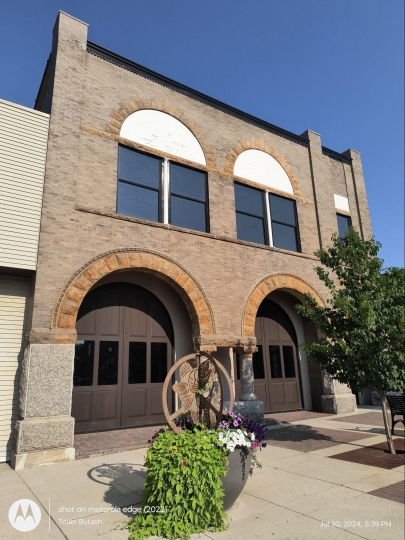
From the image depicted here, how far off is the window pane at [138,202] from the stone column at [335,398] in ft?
27.2

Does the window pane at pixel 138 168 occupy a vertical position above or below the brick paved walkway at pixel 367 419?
above

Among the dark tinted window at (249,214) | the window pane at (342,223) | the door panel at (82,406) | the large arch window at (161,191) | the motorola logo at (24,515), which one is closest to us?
the motorola logo at (24,515)

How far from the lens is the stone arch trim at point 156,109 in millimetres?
10328

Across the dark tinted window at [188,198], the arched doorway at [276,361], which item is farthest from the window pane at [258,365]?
the dark tinted window at [188,198]


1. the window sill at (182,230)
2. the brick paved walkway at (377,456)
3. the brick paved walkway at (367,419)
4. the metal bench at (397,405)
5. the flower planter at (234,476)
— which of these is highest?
the window sill at (182,230)

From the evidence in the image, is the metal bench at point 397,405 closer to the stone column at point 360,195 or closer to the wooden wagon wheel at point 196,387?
the wooden wagon wheel at point 196,387

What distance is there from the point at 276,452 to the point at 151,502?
13.7 feet

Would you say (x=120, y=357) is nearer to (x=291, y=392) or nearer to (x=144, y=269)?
(x=144, y=269)

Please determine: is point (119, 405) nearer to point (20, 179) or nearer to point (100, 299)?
point (100, 299)

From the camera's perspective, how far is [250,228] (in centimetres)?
1266

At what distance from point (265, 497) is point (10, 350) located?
244 inches

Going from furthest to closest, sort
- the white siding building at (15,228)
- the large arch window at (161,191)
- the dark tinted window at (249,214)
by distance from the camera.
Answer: the dark tinted window at (249,214) < the large arch window at (161,191) < the white siding building at (15,228)

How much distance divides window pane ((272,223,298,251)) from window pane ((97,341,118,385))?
6851mm

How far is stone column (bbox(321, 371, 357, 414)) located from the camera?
40.4 ft
